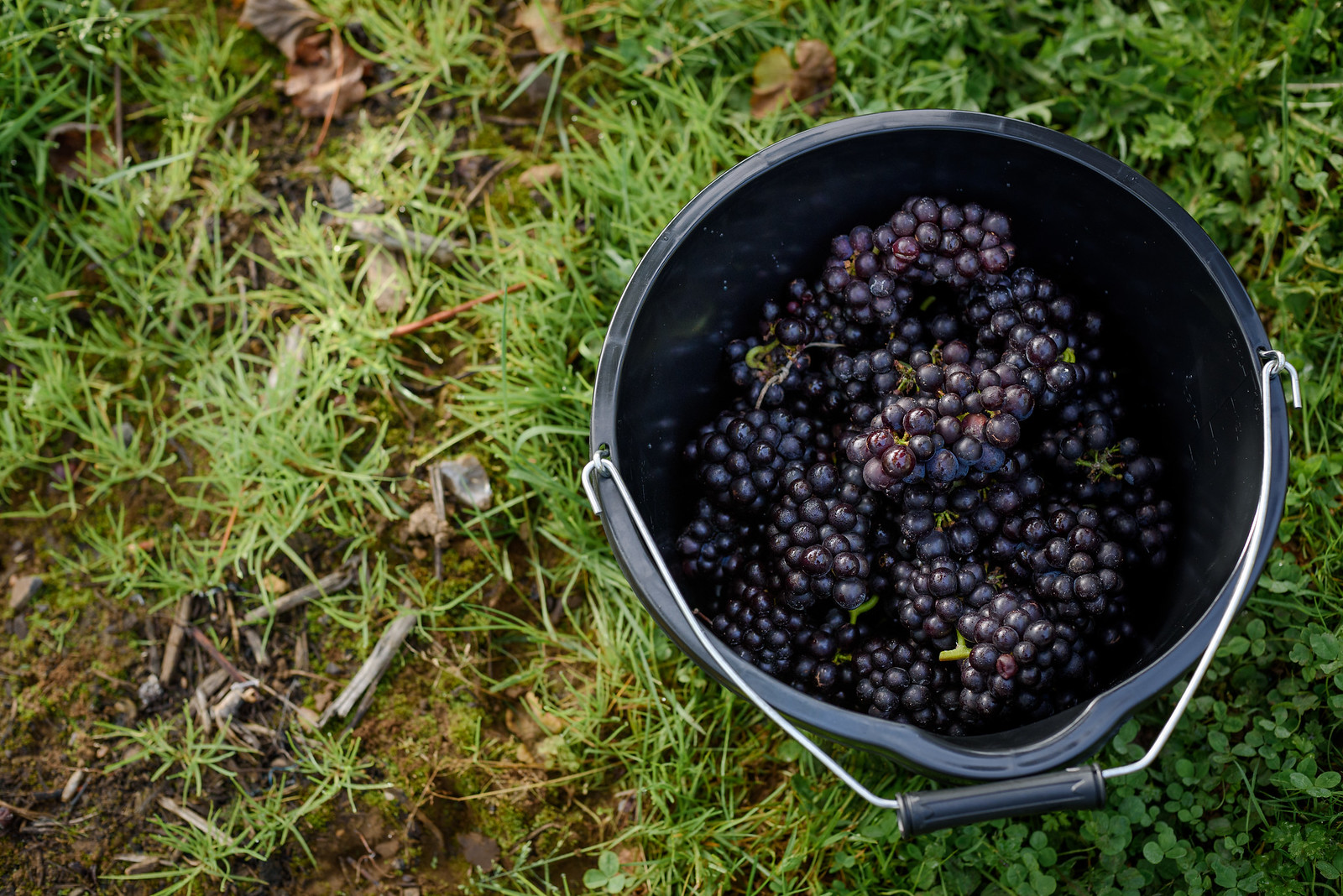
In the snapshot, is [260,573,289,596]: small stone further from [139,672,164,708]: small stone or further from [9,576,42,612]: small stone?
[9,576,42,612]: small stone

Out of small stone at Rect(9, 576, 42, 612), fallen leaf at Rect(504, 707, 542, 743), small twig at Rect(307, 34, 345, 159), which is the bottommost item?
fallen leaf at Rect(504, 707, 542, 743)

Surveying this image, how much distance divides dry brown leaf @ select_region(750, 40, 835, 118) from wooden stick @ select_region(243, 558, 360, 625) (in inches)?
68.0

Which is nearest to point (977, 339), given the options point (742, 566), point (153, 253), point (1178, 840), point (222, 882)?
point (742, 566)

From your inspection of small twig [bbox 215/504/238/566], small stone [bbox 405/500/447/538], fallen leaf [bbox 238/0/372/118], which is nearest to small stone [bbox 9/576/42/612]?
small twig [bbox 215/504/238/566]

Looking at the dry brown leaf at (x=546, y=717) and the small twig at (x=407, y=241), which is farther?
the small twig at (x=407, y=241)

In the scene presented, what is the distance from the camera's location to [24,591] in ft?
7.90

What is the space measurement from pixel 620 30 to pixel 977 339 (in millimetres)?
1517

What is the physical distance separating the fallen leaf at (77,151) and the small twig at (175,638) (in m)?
1.41

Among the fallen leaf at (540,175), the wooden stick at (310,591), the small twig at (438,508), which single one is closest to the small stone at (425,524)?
the small twig at (438,508)

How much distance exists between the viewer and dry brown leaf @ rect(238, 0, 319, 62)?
2697 millimetres

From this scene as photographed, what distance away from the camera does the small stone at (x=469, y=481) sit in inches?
92.6

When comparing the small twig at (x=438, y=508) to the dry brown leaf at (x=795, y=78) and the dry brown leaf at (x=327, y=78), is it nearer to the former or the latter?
the dry brown leaf at (x=327, y=78)

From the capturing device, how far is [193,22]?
2783 millimetres

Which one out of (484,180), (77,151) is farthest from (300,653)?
(77,151)
